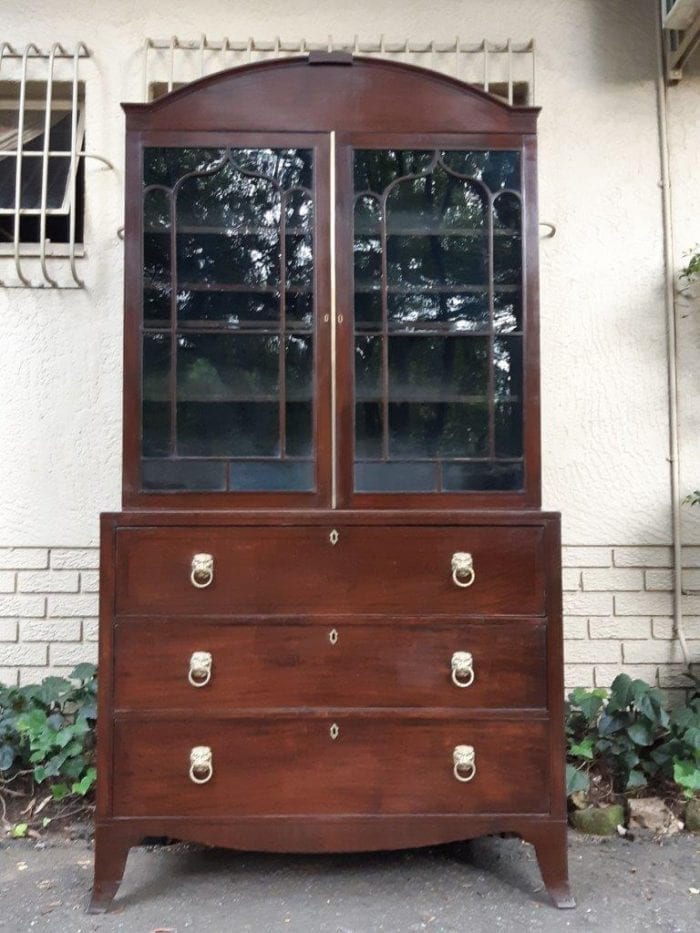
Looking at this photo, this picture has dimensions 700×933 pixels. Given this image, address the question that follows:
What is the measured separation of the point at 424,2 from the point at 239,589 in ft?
7.72

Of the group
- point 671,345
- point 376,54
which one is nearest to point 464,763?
point 671,345

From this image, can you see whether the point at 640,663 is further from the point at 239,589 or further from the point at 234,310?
the point at 234,310

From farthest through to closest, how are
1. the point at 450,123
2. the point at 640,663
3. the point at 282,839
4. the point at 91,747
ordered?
1. the point at 640,663
2. the point at 91,747
3. the point at 450,123
4. the point at 282,839

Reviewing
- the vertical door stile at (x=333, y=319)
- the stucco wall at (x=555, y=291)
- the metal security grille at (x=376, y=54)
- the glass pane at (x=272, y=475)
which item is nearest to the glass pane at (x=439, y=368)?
the vertical door stile at (x=333, y=319)

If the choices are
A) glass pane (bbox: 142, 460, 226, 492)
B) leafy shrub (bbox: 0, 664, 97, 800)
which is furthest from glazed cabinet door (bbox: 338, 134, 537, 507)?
leafy shrub (bbox: 0, 664, 97, 800)

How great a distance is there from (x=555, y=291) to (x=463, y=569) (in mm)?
1349

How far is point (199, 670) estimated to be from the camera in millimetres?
1830

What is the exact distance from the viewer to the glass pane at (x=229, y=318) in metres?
1.92

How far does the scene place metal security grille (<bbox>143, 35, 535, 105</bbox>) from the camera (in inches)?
105

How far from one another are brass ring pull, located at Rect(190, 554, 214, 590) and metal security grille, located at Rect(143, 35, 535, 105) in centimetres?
187

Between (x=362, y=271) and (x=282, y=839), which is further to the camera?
(x=362, y=271)

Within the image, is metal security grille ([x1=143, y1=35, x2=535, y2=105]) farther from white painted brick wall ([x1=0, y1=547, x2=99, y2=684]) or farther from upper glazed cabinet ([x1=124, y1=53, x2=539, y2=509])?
white painted brick wall ([x1=0, y1=547, x2=99, y2=684])

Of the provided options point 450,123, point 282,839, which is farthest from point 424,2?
point 282,839

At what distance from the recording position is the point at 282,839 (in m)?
1.82
